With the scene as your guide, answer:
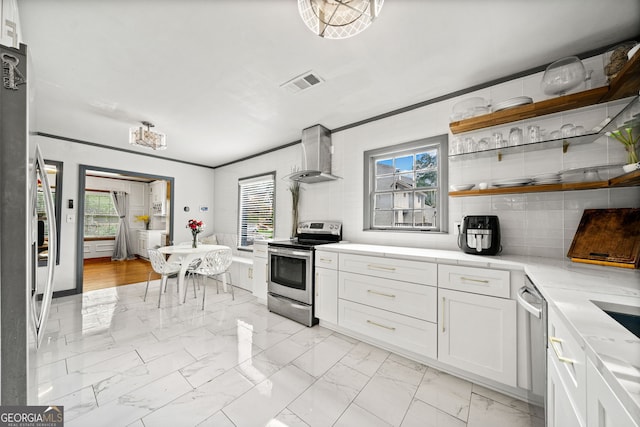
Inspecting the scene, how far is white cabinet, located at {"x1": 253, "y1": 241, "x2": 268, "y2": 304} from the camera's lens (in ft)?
11.4

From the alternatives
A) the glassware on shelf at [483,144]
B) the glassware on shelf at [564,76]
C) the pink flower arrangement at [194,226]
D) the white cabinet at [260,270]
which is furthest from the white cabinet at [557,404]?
the pink flower arrangement at [194,226]

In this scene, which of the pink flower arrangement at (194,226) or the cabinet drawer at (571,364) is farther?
the pink flower arrangement at (194,226)

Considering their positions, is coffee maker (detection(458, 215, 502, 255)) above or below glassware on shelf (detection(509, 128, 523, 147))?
below

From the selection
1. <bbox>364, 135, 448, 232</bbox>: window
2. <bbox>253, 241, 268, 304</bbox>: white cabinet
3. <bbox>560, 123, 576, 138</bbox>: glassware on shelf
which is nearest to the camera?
<bbox>560, 123, 576, 138</bbox>: glassware on shelf

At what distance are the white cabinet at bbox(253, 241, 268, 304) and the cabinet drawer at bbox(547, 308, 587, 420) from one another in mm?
3052

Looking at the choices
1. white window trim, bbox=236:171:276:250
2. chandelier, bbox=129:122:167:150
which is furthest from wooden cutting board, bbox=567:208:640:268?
chandelier, bbox=129:122:167:150

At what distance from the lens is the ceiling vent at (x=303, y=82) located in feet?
7.38

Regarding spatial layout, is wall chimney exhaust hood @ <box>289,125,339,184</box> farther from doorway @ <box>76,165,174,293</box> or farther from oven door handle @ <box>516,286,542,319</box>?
doorway @ <box>76,165,174,293</box>

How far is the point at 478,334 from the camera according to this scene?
1.77 meters

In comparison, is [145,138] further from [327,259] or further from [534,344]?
[534,344]

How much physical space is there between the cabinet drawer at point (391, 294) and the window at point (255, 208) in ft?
7.93

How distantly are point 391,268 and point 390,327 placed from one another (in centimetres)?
55

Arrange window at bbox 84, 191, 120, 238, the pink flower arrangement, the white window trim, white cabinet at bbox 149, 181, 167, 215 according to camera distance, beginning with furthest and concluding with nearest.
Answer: window at bbox 84, 191, 120, 238 < white cabinet at bbox 149, 181, 167, 215 < the white window trim < the pink flower arrangement

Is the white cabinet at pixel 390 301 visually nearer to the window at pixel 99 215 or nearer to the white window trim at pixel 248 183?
the white window trim at pixel 248 183
